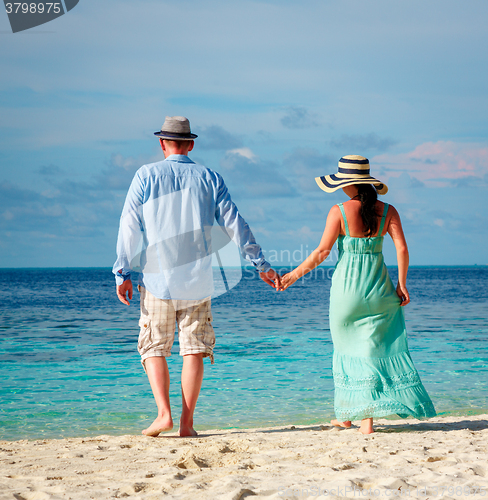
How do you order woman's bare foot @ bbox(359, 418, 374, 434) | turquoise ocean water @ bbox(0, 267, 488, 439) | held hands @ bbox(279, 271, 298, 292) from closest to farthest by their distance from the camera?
woman's bare foot @ bbox(359, 418, 374, 434), held hands @ bbox(279, 271, 298, 292), turquoise ocean water @ bbox(0, 267, 488, 439)

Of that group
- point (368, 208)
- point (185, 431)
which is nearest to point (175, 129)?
point (368, 208)

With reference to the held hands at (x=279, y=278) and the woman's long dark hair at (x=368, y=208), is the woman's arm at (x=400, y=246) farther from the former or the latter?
the held hands at (x=279, y=278)

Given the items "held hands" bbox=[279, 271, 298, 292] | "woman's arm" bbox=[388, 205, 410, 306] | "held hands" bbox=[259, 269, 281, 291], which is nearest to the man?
"held hands" bbox=[259, 269, 281, 291]

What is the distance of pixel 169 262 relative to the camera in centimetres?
342

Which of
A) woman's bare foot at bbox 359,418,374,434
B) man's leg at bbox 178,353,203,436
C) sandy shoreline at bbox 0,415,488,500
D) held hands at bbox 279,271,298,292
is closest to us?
sandy shoreline at bbox 0,415,488,500

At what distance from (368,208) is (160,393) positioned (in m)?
1.93

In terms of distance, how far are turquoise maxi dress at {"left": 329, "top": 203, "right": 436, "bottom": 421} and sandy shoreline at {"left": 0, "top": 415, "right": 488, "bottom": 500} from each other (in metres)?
0.27

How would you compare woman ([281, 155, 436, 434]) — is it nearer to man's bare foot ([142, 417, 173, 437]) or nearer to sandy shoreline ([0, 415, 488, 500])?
sandy shoreline ([0, 415, 488, 500])

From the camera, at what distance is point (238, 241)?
11.6 feet

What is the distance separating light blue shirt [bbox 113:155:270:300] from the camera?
A: 3416 mm

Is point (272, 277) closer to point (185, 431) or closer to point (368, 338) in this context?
point (368, 338)

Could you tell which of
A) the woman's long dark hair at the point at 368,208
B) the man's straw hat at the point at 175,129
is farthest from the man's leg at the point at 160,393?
the woman's long dark hair at the point at 368,208

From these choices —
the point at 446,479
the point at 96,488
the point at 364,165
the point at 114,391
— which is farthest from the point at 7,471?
the point at 114,391

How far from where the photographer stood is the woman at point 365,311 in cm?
350
